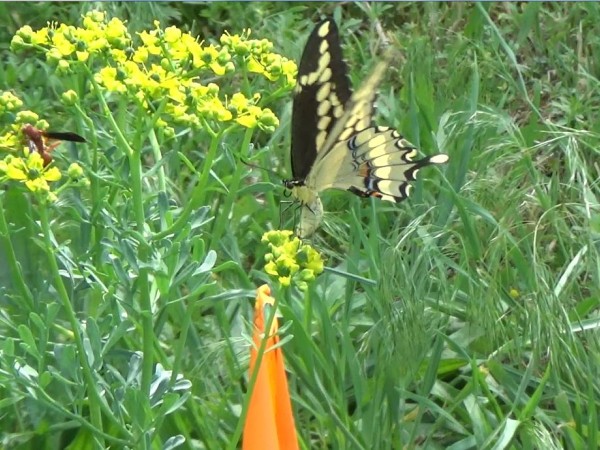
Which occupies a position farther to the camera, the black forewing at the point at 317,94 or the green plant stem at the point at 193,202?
the black forewing at the point at 317,94

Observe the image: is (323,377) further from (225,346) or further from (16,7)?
(16,7)

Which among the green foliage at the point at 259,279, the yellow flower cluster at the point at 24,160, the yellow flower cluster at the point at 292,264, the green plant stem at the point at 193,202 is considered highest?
the yellow flower cluster at the point at 24,160

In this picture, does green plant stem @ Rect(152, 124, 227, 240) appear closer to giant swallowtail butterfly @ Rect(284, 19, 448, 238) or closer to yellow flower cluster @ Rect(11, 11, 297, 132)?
yellow flower cluster @ Rect(11, 11, 297, 132)

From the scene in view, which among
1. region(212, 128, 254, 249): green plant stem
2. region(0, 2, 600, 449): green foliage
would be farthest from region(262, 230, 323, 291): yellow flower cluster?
region(212, 128, 254, 249): green plant stem

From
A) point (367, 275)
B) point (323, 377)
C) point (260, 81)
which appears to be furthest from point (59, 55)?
point (260, 81)

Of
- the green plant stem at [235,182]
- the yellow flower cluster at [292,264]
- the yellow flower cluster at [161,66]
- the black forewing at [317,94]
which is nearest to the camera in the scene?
the yellow flower cluster at [292,264]

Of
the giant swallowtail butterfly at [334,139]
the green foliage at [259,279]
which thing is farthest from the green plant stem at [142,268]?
the giant swallowtail butterfly at [334,139]

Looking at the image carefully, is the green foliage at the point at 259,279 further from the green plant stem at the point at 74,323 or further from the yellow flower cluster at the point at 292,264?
the yellow flower cluster at the point at 292,264
